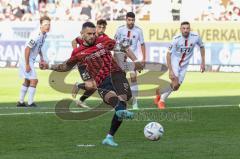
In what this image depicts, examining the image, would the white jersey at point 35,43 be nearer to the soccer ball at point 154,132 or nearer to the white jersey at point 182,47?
the white jersey at point 182,47

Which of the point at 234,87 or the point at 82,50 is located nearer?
the point at 82,50

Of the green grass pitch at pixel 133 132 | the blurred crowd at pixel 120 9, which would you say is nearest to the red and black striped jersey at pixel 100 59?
the green grass pitch at pixel 133 132

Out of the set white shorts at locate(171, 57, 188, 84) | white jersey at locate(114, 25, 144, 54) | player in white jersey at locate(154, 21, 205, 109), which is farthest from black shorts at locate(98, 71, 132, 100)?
white jersey at locate(114, 25, 144, 54)

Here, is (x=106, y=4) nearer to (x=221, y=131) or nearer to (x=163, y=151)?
(x=221, y=131)

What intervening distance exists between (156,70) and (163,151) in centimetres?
2149

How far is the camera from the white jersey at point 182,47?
1820 cm

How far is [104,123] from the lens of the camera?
14.7 metres

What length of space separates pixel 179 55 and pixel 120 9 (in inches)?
791

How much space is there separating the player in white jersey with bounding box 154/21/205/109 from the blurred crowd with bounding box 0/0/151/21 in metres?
18.9

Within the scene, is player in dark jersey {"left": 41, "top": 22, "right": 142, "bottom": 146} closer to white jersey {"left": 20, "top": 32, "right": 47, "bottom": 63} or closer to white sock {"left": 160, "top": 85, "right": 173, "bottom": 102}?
white jersey {"left": 20, "top": 32, "right": 47, "bottom": 63}

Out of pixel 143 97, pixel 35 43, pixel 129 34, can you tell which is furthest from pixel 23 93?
pixel 143 97

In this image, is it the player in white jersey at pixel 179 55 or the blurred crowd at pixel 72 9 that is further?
the blurred crowd at pixel 72 9

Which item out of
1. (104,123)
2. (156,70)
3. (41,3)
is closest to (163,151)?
(104,123)

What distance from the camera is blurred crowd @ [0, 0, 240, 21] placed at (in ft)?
117
